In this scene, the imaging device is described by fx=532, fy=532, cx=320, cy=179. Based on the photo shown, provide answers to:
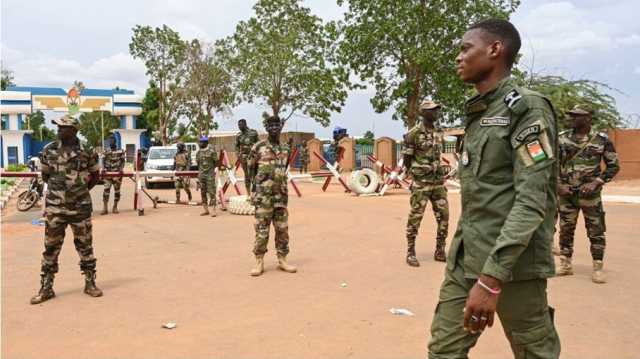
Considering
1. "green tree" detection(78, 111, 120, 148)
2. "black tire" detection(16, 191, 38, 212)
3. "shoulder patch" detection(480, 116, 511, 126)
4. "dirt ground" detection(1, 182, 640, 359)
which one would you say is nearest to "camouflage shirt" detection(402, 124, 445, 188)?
"dirt ground" detection(1, 182, 640, 359)

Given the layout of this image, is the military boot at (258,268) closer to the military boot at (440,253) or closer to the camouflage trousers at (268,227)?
the camouflage trousers at (268,227)

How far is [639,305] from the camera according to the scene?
187 inches

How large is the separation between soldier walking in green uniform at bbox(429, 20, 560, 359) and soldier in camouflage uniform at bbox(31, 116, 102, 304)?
13.3 feet

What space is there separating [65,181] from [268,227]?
2195mm

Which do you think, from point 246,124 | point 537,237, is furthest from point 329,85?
point 537,237

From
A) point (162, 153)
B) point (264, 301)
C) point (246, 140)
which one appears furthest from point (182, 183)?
point (264, 301)

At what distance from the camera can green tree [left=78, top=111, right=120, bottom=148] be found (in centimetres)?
6344

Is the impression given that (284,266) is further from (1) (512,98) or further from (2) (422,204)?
(1) (512,98)

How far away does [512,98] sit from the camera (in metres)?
2.16

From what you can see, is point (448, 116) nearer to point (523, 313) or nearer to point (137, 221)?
point (137, 221)

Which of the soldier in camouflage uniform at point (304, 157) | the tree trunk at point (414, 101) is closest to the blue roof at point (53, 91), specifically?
the soldier in camouflage uniform at point (304, 157)

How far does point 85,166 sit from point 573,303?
15.9 feet

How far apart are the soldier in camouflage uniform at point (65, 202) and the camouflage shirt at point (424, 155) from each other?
366cm

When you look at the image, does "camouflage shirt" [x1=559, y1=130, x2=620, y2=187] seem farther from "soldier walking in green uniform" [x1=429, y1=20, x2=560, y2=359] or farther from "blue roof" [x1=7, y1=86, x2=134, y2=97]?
"blue roof" [x1=7, y1=86, x2=134, y2=97]
